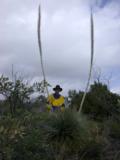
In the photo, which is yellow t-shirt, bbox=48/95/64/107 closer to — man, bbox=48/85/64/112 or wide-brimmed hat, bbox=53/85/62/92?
man, bbox=48/85/64/112

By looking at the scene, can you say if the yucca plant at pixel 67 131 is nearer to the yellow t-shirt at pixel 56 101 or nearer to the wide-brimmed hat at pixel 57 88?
the yellow t-shirt at pixel 56 101

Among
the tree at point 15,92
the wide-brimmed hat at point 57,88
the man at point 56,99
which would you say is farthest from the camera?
the wide-brimmed hat at point 57,88

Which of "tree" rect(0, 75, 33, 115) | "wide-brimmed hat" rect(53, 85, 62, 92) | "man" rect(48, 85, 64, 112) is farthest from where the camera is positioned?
"wide-brimmed hat" rect(53, 85, 62, 92)

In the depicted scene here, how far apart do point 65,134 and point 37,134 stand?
3.86m

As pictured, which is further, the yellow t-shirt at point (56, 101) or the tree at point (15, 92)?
the yellow t-shirt at point (56, 101)

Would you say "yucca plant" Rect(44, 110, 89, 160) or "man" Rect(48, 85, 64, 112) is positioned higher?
"man" Rect(48, 85, 64, 112)

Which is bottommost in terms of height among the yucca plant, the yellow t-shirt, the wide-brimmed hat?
the yucca plant

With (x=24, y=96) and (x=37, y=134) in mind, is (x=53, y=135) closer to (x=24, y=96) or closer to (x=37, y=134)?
(x=24, y=96)

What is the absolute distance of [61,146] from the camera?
11000 mm

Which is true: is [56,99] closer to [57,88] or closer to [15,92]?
[57,88]

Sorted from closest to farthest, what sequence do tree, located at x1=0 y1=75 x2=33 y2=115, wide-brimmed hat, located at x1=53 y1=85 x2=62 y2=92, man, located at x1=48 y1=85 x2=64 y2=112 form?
1. tree, located at x1=0 y1=75 x2=33 y2=115
2. man, located at x1=48 y1=85 x2=64 y2=112
3. wide-brimmed hat, located at x1=53 y1=85 x2=62 y2=92

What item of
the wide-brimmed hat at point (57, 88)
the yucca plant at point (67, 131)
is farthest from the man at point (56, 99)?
the yucca plant at point (67, 131)

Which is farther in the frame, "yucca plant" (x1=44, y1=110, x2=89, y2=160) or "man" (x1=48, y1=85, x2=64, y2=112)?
"man" (x1=48, y1=85, x2=64, y2=112)

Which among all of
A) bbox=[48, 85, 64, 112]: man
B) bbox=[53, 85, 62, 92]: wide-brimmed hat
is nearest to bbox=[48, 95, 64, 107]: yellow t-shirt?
bbox=[48, 85, 64, 112]: man
